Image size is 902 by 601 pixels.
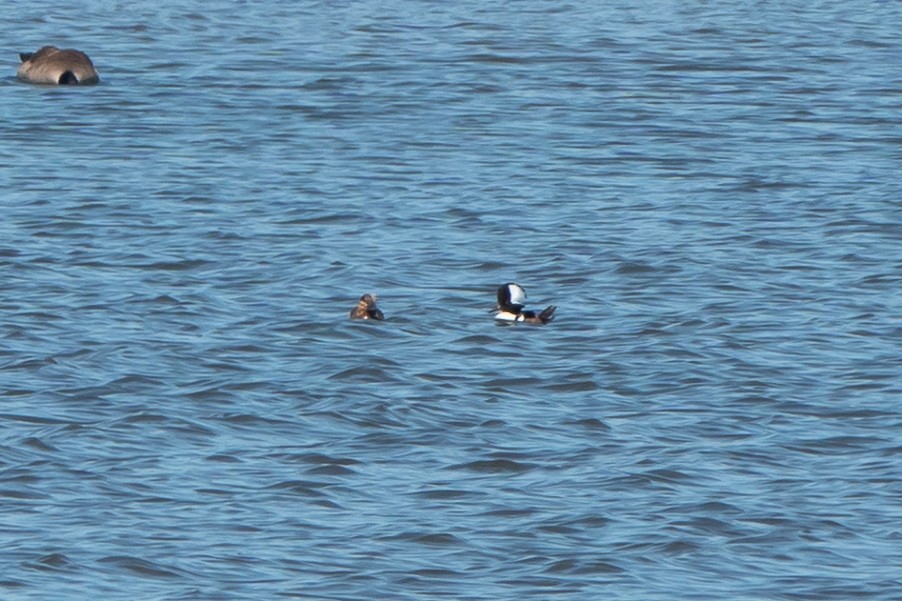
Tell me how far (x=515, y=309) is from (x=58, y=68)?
11701 mm

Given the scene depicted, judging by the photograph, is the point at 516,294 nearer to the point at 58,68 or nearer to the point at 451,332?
the point at 451,332

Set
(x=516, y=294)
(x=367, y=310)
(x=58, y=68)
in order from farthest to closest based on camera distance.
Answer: (x=58, y=68), (x=516, y=294), (x=367, y=310)

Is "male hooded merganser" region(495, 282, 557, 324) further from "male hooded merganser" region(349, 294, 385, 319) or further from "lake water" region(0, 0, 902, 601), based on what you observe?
"male hooded merganser" region(349, 294, 385, 319)

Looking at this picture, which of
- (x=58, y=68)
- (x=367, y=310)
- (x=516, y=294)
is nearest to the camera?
(x=367, y=310)

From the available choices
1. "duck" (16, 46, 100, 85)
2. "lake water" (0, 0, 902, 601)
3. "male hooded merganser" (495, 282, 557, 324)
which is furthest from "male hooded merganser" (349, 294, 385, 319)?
"duck" (16, 46, 100, 85)

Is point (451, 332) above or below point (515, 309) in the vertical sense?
below

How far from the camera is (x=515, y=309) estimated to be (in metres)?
13.9

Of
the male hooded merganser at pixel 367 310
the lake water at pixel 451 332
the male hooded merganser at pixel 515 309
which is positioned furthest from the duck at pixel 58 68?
the male hooded merganser at pixel 515 309

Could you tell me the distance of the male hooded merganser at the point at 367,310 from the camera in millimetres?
13758

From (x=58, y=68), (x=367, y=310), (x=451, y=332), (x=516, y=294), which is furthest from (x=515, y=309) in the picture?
(x=58, y=68)

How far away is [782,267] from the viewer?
51.6 feet

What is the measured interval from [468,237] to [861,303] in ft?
11.4

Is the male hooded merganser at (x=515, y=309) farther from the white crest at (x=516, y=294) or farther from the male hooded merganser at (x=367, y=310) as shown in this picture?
the male hooded merganser at (x=367, y=310)

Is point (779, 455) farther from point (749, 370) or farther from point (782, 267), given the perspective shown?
point (782, 267)
